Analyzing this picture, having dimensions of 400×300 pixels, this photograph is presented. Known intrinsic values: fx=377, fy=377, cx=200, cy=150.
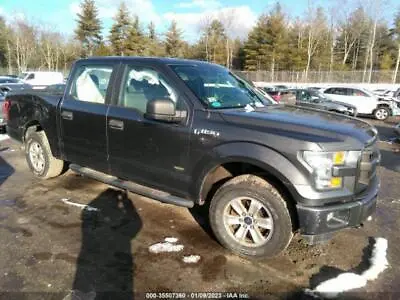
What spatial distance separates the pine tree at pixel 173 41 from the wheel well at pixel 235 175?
58928mm

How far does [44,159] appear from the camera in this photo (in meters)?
5.99

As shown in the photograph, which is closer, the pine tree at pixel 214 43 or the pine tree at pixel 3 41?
the pine tree at pixel 214 43

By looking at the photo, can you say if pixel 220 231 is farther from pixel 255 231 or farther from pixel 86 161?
pixel 86 161

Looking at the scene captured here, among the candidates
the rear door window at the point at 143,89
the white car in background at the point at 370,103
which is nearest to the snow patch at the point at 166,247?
the rear door window at the point at 143,89

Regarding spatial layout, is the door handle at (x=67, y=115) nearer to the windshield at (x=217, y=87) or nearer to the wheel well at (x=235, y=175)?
the windshield at (x=217, y=87)

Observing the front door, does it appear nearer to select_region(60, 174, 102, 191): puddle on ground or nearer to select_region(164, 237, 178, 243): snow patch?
select_region(164, 237, 178, 243): snow patch

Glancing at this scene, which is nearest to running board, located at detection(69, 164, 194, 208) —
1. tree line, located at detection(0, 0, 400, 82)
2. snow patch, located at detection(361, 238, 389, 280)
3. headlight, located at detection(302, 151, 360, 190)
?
headlight, located at detection(302, 151, 360, 190)

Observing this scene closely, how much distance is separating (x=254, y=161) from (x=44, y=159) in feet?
12.6

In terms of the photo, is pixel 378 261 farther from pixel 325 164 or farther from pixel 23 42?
pixel 23 42

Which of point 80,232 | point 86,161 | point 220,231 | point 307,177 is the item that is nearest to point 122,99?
point 86,161

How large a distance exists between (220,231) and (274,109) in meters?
1.53

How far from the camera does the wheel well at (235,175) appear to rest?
367cm

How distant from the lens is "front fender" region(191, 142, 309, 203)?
342 cm

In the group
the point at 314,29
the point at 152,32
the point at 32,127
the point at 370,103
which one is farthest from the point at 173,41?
the point at 32,127
